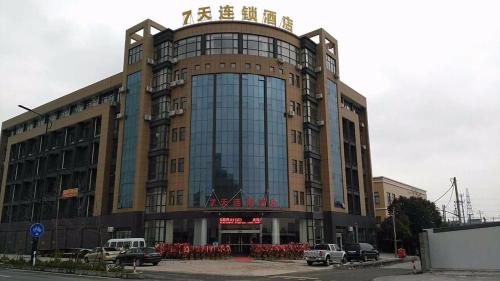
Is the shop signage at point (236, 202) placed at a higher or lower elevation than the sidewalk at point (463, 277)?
higher

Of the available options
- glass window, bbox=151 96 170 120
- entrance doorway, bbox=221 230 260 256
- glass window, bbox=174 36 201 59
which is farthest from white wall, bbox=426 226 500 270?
glass window, bbox=174 36 201 59

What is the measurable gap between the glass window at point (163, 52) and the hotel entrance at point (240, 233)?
23.1 m

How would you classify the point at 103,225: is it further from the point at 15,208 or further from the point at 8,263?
the point at 15,208

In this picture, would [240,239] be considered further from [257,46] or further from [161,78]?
[257,46]

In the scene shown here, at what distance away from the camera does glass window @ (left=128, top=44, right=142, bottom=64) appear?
61.9m

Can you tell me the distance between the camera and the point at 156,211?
5516 cm

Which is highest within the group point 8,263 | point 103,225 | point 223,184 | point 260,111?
point 260,111

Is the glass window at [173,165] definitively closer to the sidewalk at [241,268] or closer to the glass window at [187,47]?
the glass window at [187,47]

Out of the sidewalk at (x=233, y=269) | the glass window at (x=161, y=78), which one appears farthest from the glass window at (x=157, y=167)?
the sidewalk at (x=233, y=269)

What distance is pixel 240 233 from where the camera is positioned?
5103 centimetres

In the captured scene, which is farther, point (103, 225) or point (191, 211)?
point (103, 225)

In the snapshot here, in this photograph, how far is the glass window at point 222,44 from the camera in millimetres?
56906

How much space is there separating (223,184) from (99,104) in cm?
2734

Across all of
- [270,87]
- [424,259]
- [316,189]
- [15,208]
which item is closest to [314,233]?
[316,189]
